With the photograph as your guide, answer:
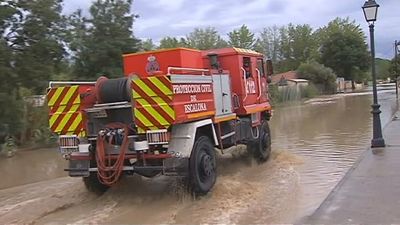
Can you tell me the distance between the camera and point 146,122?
28.9ft

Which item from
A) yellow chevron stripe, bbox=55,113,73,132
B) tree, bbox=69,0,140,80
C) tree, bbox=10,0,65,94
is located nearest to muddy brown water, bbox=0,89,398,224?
yellow chevron stripe, bbox=55,113,73,132

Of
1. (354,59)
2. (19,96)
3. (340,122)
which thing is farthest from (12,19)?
(354,59)

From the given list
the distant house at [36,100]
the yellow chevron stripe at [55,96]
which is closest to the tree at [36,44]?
the distant house at [36,100]

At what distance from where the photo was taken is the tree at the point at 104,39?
25.2 metres

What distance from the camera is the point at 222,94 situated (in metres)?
11.1

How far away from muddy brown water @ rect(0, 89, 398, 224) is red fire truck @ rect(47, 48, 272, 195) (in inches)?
19.0

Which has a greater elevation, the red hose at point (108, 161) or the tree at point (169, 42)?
the tree at point (169, 42)

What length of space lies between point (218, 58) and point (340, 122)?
48.6 ft

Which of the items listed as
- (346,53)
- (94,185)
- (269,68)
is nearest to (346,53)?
(346,53)

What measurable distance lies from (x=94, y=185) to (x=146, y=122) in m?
2.30

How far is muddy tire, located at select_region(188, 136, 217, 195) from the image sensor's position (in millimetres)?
9305

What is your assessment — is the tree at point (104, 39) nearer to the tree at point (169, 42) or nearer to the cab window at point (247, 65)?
the cab window at point (247, 65)

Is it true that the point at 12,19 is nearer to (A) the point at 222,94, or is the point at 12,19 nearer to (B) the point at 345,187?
(A) the point at 222,94

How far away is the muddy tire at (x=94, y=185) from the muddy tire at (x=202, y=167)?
1.98 meters
